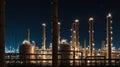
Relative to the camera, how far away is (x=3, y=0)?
13.1 m

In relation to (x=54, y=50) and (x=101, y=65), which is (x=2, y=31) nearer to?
(x=54, y=50)

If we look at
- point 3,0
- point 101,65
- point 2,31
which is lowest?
point 101,65

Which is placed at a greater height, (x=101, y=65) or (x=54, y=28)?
(x=54, y=28)

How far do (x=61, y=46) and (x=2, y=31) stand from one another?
24.0m

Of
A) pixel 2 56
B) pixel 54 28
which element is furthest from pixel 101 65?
pixel 2 56

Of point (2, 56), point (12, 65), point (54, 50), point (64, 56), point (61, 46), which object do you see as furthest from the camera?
point (61, 46)

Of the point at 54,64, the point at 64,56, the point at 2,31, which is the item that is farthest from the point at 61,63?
the point at 2,31

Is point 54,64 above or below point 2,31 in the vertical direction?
below

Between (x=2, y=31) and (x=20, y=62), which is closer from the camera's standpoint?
(x=2, y=31)

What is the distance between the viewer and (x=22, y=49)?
124ft

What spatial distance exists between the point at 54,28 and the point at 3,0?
264 cm

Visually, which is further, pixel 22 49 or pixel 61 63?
pixel 22 49

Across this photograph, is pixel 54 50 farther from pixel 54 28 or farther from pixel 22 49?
pixel 22 49

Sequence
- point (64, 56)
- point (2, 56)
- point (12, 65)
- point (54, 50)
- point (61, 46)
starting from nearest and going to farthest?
point (2, 56)
point (54, 50)
point (12, 65)
point (64, 56)
point (61, 46)
